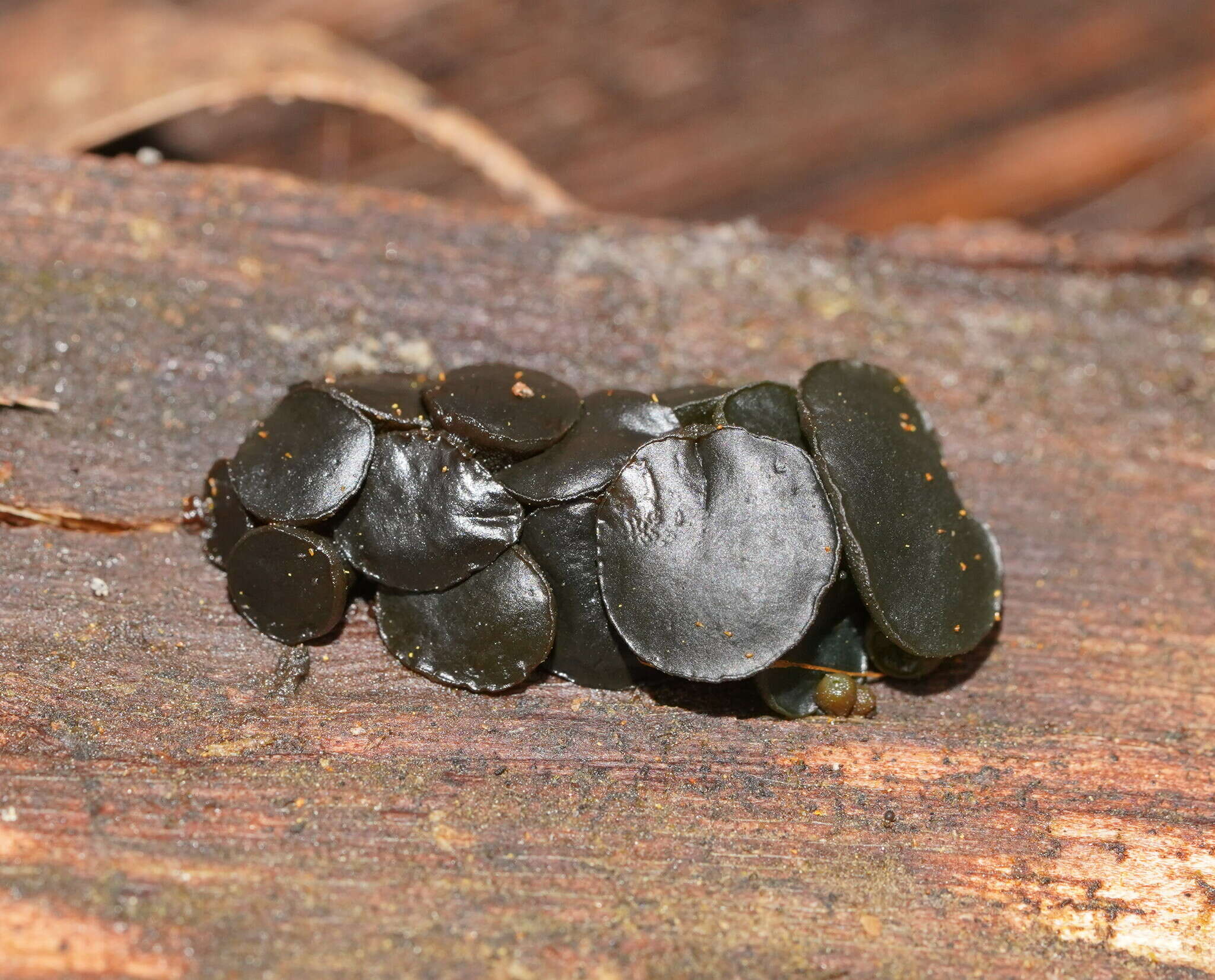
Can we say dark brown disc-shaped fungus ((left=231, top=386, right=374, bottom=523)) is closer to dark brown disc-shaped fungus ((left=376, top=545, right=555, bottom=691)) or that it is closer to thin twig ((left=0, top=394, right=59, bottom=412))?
dark brown disc-shaped fungus ((left=376, top=545, right=555, bottom=691))

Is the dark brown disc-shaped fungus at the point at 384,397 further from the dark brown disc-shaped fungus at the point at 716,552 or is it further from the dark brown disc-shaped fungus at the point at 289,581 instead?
the dark brown disc-shaped fungus at the point at 716,552

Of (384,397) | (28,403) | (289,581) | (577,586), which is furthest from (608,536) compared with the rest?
(28,403)

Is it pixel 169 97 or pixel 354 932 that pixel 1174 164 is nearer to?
pixel 169 97

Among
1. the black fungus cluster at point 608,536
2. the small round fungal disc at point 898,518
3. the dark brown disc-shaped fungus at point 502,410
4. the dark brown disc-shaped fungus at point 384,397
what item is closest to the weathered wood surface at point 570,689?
the black fungus cluster at point 608,536

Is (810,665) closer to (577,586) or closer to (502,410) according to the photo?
(577,586)

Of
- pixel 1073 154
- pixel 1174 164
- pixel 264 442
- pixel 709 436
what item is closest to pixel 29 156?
pixel 264 442
